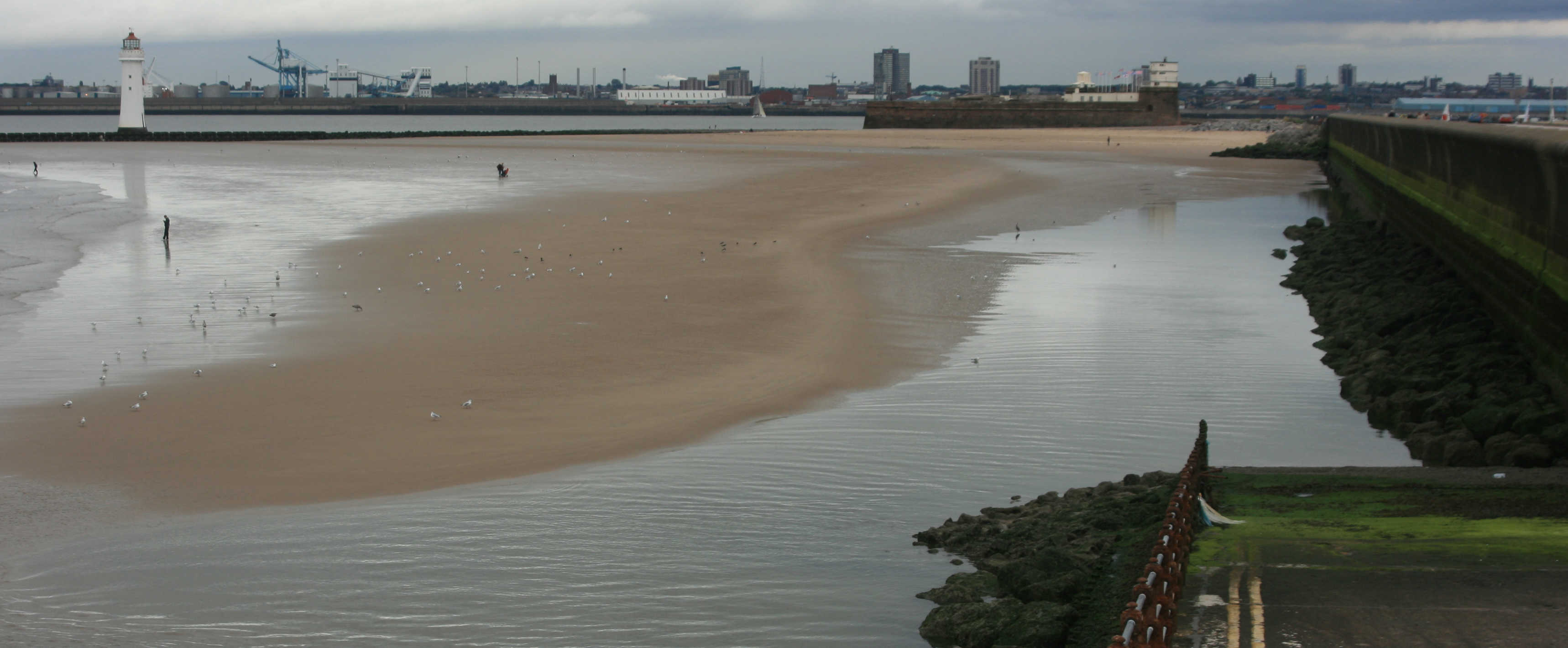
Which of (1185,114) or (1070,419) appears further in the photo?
(1185,114)

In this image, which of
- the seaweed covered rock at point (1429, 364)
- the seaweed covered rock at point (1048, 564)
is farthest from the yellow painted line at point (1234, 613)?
the seaweed covered rock at point (1429, 364)

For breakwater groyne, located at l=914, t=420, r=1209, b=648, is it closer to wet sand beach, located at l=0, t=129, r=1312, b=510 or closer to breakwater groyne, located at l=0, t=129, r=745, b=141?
wet sand beach, located at l=0, t=129, r=1312, b=510

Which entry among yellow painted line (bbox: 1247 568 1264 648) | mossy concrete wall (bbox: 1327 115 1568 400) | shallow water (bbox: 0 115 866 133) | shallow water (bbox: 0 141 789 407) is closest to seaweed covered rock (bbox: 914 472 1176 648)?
yellow painted line (bbox: 1247 568 1264 648)

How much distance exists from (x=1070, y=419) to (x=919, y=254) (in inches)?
390

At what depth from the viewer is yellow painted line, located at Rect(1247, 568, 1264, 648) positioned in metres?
5.07

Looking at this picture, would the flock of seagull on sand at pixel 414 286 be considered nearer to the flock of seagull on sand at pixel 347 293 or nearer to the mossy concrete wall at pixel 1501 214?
the flock of seagull on sand at pixel 347 293

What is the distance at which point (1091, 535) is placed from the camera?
22.9 feet

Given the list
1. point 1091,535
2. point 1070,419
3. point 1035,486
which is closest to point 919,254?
point 1070,419

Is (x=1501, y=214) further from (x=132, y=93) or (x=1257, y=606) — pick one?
(x=132, y=93)

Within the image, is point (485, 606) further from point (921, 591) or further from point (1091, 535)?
point (1091, 535)

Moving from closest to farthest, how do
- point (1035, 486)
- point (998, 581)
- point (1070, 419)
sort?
1. point (998, 581)
2. point (1035, 486)
3. point (1070, 419)

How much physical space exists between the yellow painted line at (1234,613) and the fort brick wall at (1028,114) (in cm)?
8040

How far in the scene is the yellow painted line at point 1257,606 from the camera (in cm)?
507

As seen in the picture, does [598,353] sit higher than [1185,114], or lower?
lower
